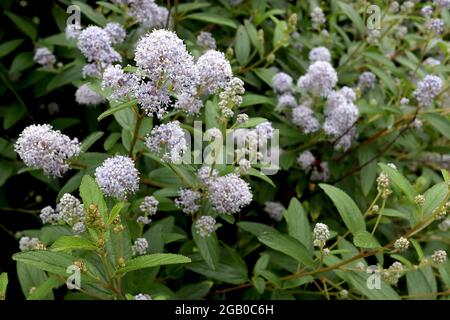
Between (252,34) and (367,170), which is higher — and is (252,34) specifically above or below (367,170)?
above

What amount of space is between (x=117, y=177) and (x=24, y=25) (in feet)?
6.56

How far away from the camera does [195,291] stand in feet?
9.21

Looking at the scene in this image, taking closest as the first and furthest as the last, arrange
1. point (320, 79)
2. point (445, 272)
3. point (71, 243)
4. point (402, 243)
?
point (71, 243)
point (402, 243)
point (445, 272)
point (320, 79)

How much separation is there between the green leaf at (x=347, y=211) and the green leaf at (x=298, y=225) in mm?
329

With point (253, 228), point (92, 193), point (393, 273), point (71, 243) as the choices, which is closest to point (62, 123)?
point (253, 228)

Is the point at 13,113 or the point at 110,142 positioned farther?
the point at 13,113

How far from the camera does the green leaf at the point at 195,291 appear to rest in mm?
2793

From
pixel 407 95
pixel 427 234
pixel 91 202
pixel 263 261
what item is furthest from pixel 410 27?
pixel 91 202

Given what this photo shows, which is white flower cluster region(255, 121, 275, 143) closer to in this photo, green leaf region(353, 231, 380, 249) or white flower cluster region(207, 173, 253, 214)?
white flower cluster region(207, 173, 253, 214)

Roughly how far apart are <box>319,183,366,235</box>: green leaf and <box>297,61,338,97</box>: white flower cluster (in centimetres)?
84

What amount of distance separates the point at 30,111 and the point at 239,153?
6.20 ft

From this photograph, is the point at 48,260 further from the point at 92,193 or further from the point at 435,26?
the point at 435,26

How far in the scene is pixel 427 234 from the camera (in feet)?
11.6

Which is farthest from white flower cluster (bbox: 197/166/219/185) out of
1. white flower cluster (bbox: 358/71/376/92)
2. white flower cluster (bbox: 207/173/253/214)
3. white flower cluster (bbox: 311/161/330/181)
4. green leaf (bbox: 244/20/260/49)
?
white flower cluster (bbox: 358/71/376/92)
